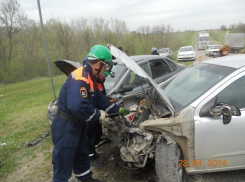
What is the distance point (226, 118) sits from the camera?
194cm

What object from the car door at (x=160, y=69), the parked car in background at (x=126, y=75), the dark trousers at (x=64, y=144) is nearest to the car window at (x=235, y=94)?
the parked car in background at (x=126, y=75)

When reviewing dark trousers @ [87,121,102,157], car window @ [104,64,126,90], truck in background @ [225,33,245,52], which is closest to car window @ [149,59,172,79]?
car window @ [104,64,126,90]

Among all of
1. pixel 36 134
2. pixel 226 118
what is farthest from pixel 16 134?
pixel 226 118

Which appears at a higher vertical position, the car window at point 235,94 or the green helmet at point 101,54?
the green helmet at point 101,54

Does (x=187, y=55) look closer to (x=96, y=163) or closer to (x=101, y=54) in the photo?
(x=96, y=163)

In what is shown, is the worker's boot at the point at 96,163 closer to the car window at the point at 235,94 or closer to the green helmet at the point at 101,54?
the green helmet at the point at 101,54

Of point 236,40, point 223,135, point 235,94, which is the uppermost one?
point 236,40

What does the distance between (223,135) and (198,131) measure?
283mm

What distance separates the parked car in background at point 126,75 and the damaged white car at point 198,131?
3.33ft

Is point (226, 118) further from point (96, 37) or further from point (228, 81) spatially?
point (96, 37)

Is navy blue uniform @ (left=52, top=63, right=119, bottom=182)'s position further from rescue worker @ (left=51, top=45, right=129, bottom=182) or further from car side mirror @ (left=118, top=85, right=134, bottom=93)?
car side mirror @ (left=118, top=85, right=134, bottom=93)

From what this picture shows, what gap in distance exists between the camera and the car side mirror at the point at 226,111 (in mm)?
1894

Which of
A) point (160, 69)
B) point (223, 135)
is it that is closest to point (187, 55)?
point (160, 69)

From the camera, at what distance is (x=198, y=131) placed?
200 centimetres
